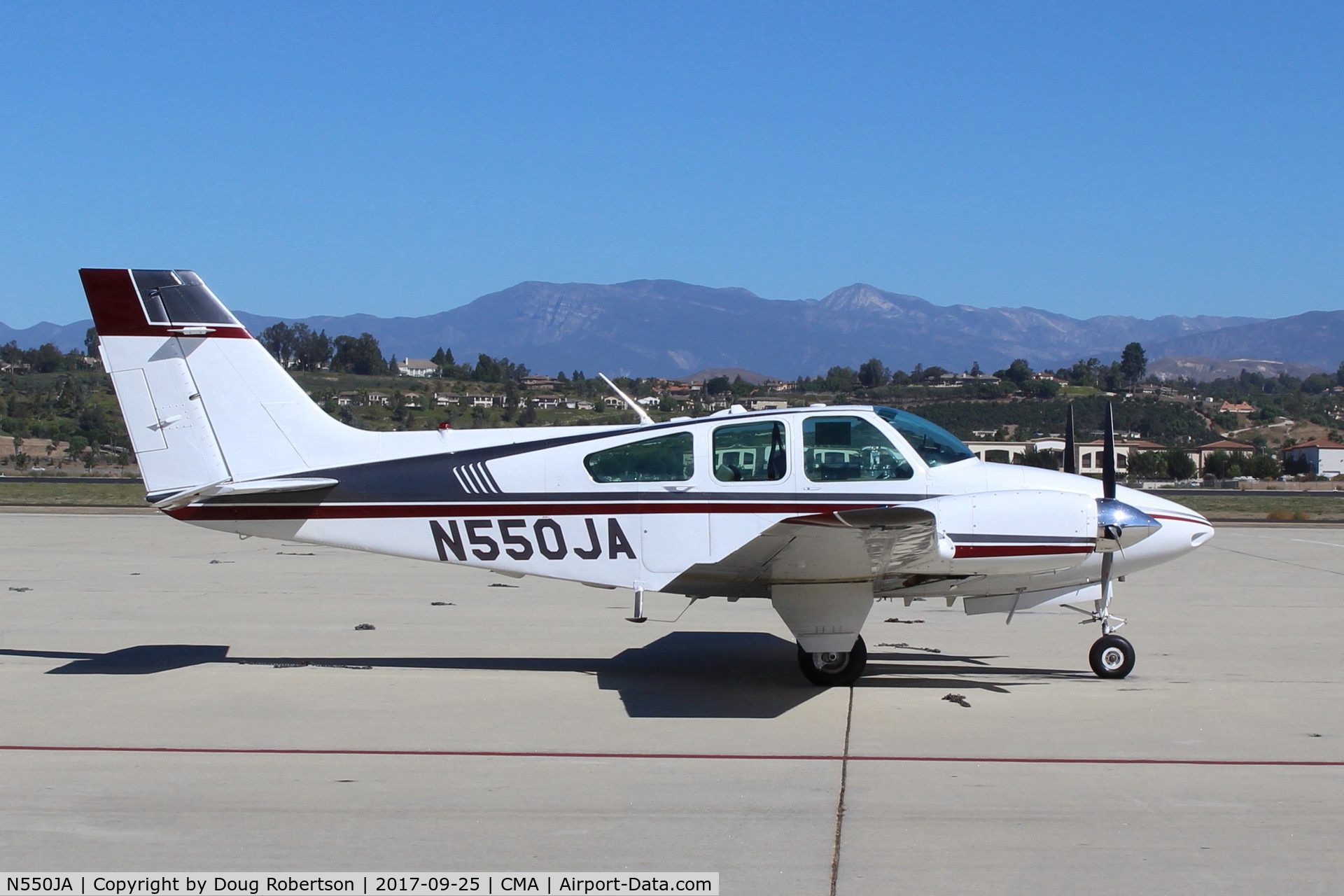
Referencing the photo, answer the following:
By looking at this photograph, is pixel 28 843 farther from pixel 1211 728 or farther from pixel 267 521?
pixel 1211 728

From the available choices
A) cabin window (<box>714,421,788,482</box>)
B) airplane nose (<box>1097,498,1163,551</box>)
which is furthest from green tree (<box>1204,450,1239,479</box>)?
cabin window (<box>714,421,788,482</box>)

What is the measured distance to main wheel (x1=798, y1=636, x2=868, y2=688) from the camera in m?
8.34

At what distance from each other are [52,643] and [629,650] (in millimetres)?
5523

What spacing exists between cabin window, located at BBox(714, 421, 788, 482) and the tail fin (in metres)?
2.91

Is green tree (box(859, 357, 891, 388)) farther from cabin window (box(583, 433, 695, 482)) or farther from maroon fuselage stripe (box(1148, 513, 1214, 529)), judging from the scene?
cabin window (box(583, 433, 695, 482))

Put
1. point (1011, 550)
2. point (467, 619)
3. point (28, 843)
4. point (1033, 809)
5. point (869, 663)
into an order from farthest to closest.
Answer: point (467, 619) < point (869, 663) < point (1011, 550) < point (1033, 809) < point (28, 843)

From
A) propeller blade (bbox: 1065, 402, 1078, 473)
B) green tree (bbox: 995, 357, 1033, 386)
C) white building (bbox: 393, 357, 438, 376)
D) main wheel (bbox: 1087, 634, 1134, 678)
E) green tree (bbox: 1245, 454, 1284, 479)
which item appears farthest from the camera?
white building (bbox: 393, 357, 438, 376)

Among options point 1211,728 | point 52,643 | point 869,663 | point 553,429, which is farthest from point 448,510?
point 1211,728

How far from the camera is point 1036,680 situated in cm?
868

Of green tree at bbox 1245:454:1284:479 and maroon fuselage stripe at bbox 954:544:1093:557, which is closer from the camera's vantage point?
maroon fuselage stripe at bbox 954:544:1093:557

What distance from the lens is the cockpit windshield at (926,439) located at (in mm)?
8266

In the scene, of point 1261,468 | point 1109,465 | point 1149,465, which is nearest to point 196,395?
point 1109,465

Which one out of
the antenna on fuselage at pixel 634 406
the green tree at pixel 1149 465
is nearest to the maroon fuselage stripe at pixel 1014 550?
the antenna on fuselage at pixel 634 406

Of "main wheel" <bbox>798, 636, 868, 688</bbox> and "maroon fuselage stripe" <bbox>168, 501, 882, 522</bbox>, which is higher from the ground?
"maroon fuselage stripe" <bbox>168, 501, 882, 522</bbox>
